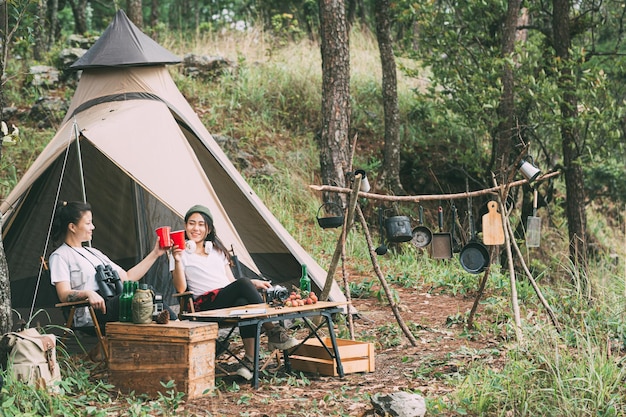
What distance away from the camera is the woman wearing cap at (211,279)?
15.3 ft

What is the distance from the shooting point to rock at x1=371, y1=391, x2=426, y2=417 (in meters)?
3.66

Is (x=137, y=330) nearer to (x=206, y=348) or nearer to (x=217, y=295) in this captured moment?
(x=206, y=348)

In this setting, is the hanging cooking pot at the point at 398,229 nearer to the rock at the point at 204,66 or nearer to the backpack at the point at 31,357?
the backpack at the point at 31,357

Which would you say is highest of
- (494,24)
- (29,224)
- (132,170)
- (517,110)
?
(494,24)

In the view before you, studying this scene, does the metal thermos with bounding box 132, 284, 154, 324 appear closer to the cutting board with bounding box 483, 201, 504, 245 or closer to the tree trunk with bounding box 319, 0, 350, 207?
the cutting board with bounding box 483, 201, 504, 245

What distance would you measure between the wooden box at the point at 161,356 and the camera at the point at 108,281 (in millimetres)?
570

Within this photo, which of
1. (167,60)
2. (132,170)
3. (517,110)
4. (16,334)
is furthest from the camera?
(517,110)

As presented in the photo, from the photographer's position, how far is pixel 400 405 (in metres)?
3.68

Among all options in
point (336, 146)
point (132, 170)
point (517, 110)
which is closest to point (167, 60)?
point (132, 170)

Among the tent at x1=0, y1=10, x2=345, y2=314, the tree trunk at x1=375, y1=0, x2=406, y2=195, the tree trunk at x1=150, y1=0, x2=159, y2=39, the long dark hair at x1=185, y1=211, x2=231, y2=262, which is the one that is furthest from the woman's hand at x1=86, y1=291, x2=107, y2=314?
the tree trunk at x1=150, y1=0, x2=159, y2=39

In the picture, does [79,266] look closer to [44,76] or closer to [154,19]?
[44,76]

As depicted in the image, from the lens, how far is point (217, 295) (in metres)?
4.81

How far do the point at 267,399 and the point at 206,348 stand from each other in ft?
1.31

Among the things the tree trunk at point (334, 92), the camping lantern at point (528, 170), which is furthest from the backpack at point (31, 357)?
the tree trunk at point (334, 92)
